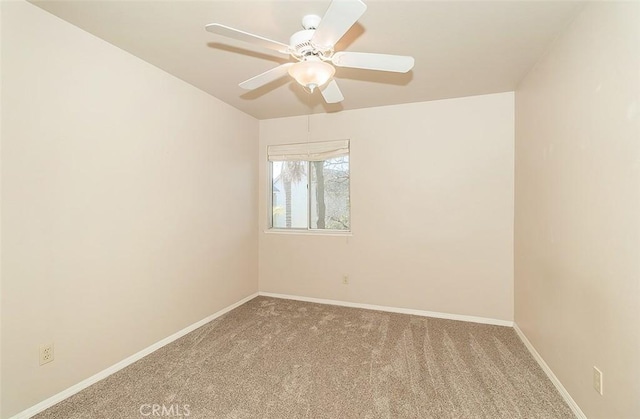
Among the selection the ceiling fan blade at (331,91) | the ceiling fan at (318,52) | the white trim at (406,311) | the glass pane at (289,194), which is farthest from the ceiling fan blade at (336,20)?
the white trim at (406,311)

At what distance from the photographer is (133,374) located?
213 centimetres

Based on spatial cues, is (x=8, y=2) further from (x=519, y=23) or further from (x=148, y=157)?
(x=519, y=23)

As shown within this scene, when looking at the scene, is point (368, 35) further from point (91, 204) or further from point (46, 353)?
point (46, 353)

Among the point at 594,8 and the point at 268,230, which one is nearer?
the point at 594,8

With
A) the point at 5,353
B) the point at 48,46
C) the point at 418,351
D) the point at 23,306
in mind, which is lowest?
the point at 418,351

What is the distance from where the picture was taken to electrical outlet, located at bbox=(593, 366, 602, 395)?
150 centimetres

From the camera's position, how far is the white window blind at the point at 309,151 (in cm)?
364

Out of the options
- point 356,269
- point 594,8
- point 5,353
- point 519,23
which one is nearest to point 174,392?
point 5,353

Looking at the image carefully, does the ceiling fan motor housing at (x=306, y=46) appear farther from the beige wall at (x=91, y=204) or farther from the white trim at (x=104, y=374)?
the white trim at (x=104, y=374)

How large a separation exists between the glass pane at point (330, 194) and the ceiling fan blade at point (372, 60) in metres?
1.99

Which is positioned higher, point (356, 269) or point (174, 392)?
point (356, 269)

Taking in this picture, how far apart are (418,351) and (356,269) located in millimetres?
1269

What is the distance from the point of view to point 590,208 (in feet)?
5.21

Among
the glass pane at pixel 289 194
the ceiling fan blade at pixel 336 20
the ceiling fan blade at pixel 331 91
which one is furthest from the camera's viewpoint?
the glass pane at pixel 289 194
